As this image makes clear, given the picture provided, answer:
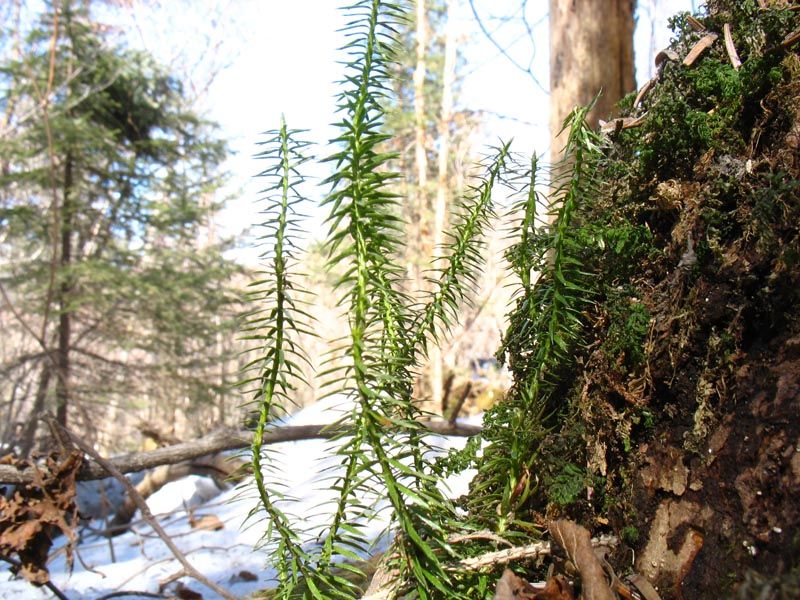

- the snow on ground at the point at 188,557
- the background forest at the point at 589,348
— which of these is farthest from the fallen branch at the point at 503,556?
the snow on ground at the point at 188,557

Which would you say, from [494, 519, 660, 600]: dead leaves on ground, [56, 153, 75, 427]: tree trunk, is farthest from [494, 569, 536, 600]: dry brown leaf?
[56, 153, 75, 427]: tree trunk

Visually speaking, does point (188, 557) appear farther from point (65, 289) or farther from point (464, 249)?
point (65, 289)

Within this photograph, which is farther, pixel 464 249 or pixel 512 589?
pixel 464 249

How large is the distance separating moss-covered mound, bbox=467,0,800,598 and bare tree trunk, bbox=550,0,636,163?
211 cm

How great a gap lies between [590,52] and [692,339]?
2674 millimetres

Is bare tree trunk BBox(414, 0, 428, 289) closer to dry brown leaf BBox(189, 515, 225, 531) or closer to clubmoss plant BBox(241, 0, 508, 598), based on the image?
dry brown leaf BBox(189, 515, 225, 531)

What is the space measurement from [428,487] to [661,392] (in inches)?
15.4

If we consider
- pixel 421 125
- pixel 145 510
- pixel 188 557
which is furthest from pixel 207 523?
pixel 421 125

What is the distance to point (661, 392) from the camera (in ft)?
2.87

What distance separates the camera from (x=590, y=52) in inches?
120

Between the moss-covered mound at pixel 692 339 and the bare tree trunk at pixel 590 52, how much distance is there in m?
2.11

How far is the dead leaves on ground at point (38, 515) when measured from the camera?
1546 mm

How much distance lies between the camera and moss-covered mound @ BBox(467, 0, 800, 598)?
2.35 ft

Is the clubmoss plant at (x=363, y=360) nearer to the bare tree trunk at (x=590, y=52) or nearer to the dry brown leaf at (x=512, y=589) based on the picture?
the dry brown leaf at (x=512, y=589)
